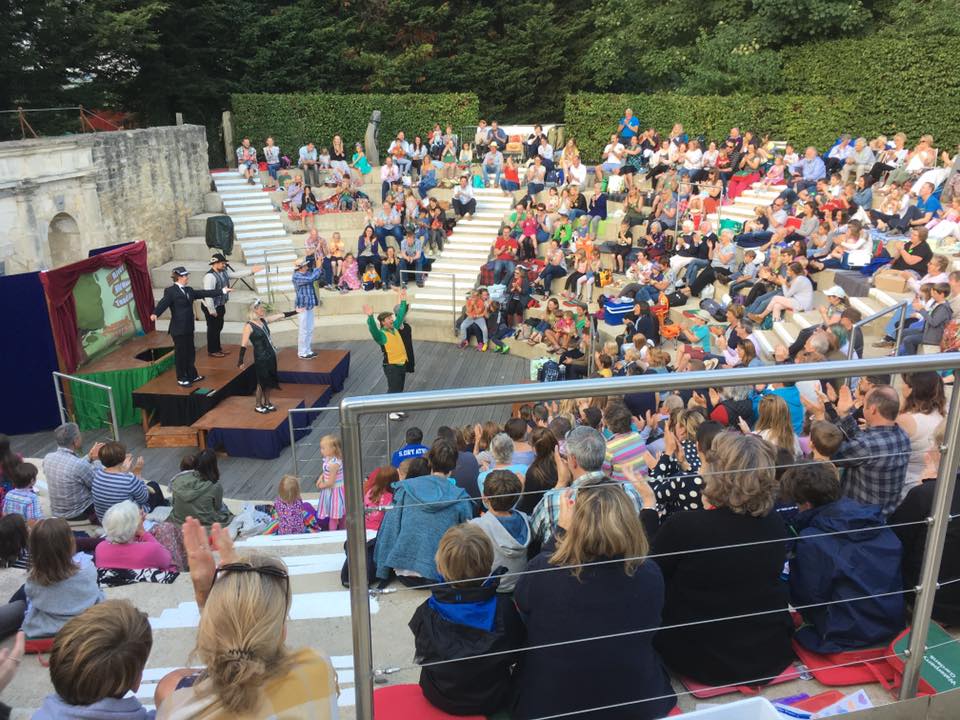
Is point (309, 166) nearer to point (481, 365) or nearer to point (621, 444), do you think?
point (481, 365)

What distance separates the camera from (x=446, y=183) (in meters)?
20.2

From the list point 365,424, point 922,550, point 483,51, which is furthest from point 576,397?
point 483,51

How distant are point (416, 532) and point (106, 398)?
929cm

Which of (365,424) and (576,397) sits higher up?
(576,397)

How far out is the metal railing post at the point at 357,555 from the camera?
1947 mm

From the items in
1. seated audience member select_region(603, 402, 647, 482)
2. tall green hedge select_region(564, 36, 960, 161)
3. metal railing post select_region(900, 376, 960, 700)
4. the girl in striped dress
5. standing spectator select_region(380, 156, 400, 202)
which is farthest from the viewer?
standing spectator select_region(380, 156, 400, 202)

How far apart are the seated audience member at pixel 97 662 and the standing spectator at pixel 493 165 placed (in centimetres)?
1847

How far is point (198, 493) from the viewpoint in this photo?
6785mm

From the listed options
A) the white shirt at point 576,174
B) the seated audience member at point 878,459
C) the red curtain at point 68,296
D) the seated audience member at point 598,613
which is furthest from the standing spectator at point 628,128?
the seated audience member at point 598,613

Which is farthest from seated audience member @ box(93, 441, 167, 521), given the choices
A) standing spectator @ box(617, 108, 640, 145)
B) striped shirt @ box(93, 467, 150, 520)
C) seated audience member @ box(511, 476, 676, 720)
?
standing spectator @ box(617, 108, 640, 145)

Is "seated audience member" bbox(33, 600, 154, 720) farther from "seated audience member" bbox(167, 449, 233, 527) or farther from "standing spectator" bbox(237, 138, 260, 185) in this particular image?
"standing spectator" bbox(237, 138, 260, 185)

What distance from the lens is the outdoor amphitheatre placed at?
2.48 metres

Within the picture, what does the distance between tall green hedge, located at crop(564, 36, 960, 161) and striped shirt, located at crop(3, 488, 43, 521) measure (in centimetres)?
1907

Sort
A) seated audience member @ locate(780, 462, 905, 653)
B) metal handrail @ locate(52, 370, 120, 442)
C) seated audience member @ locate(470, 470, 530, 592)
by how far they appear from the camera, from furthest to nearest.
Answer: metal handrail @ locate(52, 370, 120, 442)
seated audience member @ locate(470, 470, 530, 592)
seated audience member @ locate(780, 462, 905, 653)
